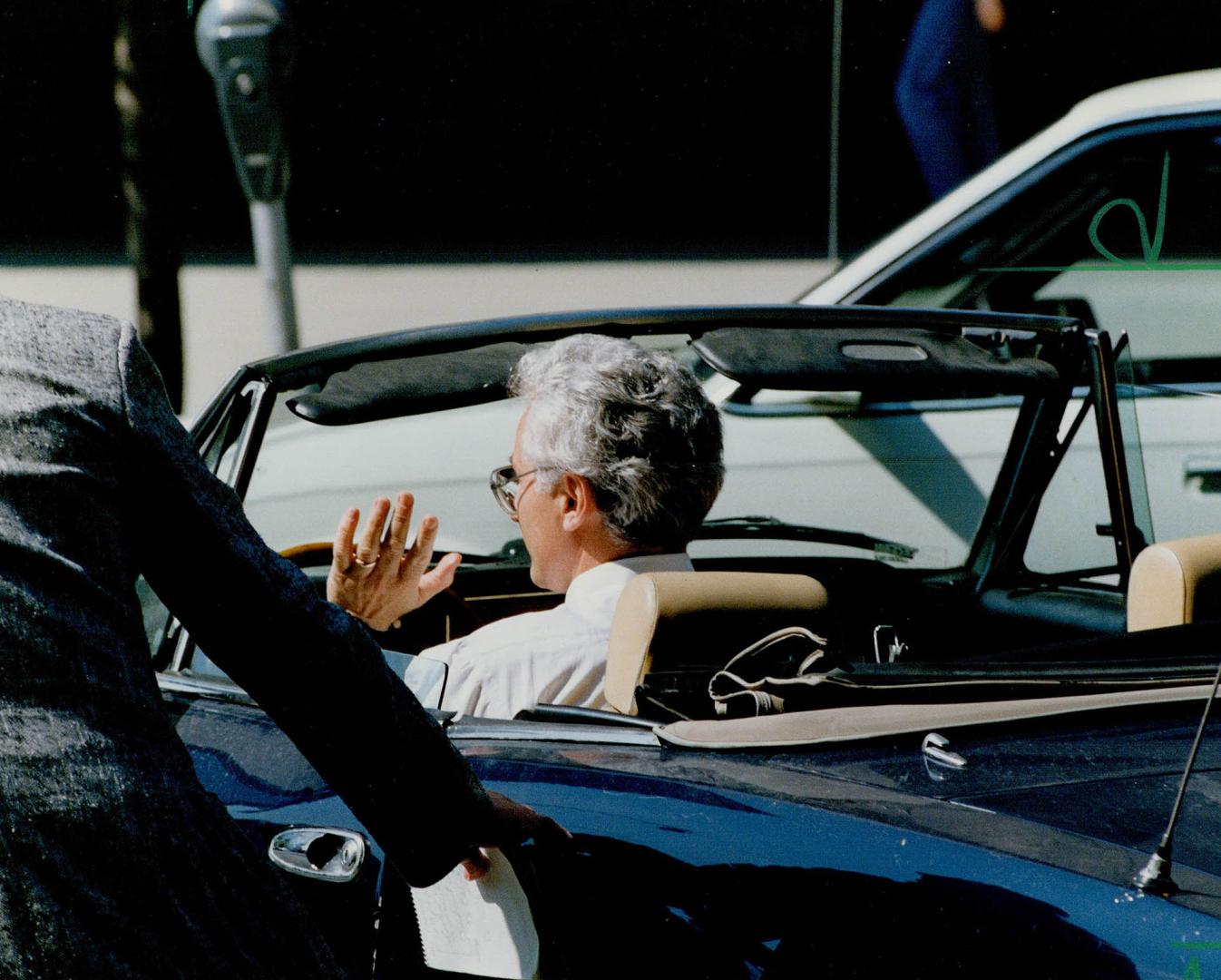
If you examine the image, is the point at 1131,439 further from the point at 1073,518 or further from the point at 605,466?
the point at 605,466

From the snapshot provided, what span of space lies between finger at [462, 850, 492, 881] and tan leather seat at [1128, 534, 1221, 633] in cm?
99

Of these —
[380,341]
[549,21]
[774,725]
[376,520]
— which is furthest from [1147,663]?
[549,21]

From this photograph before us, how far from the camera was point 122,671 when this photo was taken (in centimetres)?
126

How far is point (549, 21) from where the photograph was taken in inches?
419

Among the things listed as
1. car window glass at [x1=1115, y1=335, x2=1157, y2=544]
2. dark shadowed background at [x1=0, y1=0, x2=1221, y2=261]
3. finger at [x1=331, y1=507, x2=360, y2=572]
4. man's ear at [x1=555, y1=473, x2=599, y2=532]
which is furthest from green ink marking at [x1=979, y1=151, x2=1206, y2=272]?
dark shadowed background at [x1=0, y1=0, x2=1221, y2=261]

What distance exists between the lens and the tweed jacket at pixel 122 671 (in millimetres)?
1222

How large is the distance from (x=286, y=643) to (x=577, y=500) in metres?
1.37

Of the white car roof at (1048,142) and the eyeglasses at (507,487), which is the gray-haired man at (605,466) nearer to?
the eyeglasses at (507,487)

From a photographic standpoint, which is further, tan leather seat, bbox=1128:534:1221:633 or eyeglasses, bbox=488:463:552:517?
eyeglasses, bbox=488:463:552:517

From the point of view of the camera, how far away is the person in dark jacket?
1.22 metres

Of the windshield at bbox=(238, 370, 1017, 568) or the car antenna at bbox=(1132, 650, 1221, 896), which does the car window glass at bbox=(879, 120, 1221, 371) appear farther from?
the car antenna at bbox=(1132, 650, 1221, 896)

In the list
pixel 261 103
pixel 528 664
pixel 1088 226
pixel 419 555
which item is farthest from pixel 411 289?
pixel 528 664

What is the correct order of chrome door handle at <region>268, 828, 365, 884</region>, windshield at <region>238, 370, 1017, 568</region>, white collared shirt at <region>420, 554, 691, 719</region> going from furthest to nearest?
windshield at <region>238, 370, 1017, 568</region>
white collared shirt at <region>420, 554, 691, 719</region>
chrome door handle at <region>268, 828, 365, 884</region>

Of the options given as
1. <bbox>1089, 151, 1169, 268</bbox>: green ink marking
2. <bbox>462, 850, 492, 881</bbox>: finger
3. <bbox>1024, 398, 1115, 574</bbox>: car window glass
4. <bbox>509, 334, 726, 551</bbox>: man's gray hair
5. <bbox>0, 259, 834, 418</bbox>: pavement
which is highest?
<bbox>1089, 151, 1169, 268</bbox>: green ink marking
